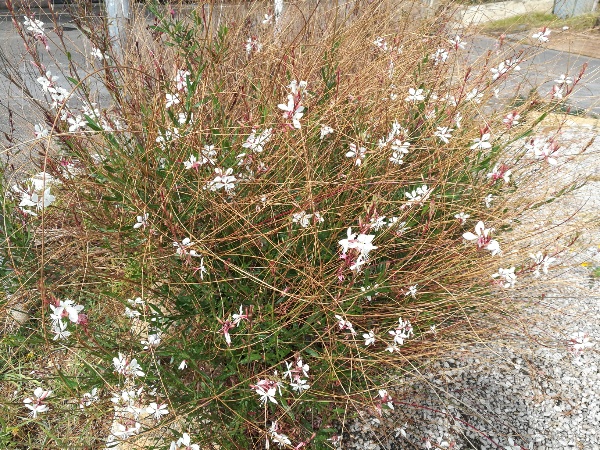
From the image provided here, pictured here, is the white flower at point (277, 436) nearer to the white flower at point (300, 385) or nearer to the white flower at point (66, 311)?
the white flower at point (300, 385)

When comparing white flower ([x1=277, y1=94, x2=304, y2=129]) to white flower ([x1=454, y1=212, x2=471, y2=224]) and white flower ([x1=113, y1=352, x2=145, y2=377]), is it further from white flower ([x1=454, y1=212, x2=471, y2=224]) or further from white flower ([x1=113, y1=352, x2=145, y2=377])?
white flower ([x1=113, y1=352, x2=145, y2=377])

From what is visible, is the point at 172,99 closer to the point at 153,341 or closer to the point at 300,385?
the point at 153,341

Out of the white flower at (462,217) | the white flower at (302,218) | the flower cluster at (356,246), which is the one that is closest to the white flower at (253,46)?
the white flower at (302,218)

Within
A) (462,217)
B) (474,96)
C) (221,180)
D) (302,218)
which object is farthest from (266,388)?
(474,96)

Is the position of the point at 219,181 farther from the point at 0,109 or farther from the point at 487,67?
the point at 0,109

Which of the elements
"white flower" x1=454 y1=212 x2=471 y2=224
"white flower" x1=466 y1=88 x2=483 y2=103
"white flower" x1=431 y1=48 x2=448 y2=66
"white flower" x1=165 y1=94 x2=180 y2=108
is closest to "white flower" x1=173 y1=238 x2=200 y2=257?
"white flower" x1=165 y1=94 x2=180 y2=108

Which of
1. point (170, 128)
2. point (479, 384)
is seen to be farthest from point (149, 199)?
point (479, 384)

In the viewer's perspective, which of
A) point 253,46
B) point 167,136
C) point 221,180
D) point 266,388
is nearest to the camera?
point 266,388

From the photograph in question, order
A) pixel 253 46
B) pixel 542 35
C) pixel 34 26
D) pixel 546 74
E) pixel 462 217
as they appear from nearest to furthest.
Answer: pixel 462 217 → pixel 34 26 → pixel 542 35 → pixel 253 46 → pixel 546 74
